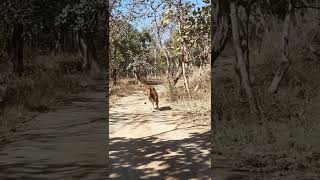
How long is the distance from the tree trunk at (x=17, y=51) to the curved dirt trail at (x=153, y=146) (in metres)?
0.92

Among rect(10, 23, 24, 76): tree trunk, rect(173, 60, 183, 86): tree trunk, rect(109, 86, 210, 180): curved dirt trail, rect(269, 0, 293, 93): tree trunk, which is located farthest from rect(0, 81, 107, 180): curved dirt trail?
rect(173, 60, 183, 86): tree trunk

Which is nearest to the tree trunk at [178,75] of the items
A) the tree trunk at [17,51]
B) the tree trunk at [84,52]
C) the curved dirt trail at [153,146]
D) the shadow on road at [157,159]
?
the curved dirt trail at [153,146]

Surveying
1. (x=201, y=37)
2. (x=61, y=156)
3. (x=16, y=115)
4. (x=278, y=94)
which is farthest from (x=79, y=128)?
(x=201, y=37)

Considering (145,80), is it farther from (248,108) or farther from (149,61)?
(248,108)

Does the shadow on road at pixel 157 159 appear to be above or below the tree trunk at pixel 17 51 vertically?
below

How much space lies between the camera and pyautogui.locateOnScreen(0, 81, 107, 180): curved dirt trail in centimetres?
377

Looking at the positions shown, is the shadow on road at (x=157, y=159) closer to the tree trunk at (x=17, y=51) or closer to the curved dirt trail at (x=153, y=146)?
the curved dirt trail at (x=153, y=146)

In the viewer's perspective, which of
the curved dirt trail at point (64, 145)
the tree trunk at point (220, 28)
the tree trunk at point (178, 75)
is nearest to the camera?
the curved dirt trail at point (64, 145)

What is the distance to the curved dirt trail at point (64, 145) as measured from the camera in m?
3.77

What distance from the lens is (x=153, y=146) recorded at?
420cm

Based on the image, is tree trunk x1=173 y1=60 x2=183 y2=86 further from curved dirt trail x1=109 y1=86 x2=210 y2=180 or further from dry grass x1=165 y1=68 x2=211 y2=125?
curved dirt trail x1=109 y1=86 x2=210 y2=180

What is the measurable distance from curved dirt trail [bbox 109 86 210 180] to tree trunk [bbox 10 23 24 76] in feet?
3.01

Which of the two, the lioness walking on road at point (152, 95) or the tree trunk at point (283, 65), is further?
the lioness walking on road at point (152, 95)

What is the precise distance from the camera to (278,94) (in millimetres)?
4016
